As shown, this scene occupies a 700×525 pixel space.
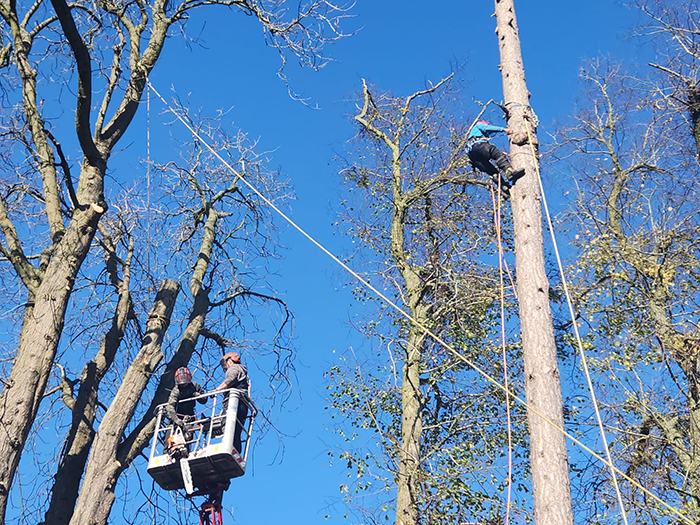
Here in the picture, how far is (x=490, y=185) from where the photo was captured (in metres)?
8.56

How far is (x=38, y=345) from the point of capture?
805 cm

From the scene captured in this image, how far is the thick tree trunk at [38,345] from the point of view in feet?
24.6

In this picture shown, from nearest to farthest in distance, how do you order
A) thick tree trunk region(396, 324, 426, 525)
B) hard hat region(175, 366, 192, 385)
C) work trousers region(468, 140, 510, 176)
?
work trousers region(468, 140, 510, 176) → hard hat region(175, 366, 192, 385) → thick tree trunk region(396, 324, 426, 525)

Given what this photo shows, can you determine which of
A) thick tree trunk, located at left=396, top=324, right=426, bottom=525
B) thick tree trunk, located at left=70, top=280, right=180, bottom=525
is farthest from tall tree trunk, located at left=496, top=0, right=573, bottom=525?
thick tree trunk, located at left=70, top=280, right=180, bottom=525

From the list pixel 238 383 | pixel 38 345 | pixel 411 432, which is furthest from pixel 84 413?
pixel 411 432

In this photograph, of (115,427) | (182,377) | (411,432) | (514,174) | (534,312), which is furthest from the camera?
(411,432)

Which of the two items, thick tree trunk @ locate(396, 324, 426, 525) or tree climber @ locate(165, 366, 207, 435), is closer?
tree climber @ locate(165, 366, 207, 435)

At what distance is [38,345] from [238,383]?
2.31 meters

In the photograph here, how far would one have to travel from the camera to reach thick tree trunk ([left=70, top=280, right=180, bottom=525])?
8.83m

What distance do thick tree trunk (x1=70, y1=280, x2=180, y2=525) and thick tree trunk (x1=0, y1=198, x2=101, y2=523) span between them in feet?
4.70

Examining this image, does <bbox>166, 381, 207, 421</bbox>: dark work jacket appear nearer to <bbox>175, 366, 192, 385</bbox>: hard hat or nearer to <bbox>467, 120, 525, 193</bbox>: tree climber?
<bbox>175, 366, 192, 385</bbox>: hard hat

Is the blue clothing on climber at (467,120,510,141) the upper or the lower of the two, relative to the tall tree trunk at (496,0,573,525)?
upper

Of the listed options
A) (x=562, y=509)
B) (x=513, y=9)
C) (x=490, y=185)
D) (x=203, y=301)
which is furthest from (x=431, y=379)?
(x=562, y=509)

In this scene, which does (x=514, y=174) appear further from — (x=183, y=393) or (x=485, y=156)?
(x=183, y=393)
